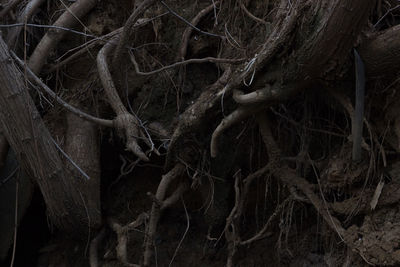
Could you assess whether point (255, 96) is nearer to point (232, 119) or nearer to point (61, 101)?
point (232, 119)

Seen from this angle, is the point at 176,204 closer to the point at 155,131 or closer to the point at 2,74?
the point at 155,131

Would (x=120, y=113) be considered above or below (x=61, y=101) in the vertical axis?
below

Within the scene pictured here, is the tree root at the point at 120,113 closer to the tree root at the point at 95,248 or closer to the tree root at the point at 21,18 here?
the tree root at the point at 21,18

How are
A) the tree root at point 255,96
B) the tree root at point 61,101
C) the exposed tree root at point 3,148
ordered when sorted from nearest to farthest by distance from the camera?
1. the tree root at point 255,96
2. the tree root at point 61,101
3. the exposed tree root at point 3,148

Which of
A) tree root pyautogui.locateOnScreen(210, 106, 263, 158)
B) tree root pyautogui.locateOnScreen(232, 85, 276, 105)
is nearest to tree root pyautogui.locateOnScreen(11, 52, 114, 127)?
tree root pyautogui.locateOnScreen(210, 106, 263, 158)

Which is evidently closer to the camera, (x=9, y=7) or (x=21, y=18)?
(x=9, y=7)

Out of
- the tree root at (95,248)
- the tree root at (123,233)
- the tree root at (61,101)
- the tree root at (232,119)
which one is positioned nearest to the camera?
the tree root at (232,119)

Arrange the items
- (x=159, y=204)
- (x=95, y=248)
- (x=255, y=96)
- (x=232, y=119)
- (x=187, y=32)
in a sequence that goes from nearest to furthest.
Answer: (x=255, y=96) < (x=232, y=119) < (x=159, y=204) < (x=187, y=32) < (x=95, y=248)

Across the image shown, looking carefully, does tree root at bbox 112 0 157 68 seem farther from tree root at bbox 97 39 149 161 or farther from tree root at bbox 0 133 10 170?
tree root at bbox 0 133 10 170

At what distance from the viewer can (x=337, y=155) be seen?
227 cm

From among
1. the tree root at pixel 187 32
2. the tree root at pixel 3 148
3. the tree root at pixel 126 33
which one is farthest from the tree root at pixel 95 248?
the tree root at pixel 187 32

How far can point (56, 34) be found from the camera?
2.89m

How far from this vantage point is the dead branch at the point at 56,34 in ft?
9.33

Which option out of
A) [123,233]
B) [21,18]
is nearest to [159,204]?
[123,233]
